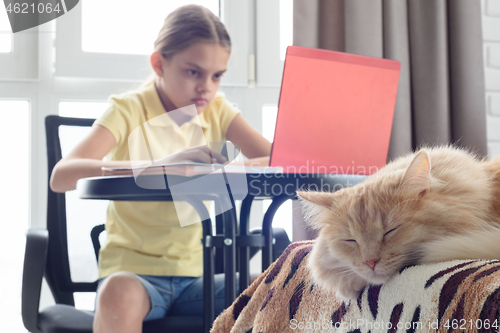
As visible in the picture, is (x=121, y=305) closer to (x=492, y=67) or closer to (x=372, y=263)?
(x=372, y=263)

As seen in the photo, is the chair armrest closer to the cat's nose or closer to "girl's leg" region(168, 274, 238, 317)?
"girl's leg" region(168, 274, 238, 317)

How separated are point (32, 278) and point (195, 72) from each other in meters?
0.81

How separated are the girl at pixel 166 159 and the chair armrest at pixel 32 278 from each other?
149mm

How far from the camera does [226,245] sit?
96 centimetres

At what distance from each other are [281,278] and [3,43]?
1820 millimetres

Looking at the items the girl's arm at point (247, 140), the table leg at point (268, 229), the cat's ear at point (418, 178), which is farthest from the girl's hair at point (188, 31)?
the cat's ear at point (418, 178)

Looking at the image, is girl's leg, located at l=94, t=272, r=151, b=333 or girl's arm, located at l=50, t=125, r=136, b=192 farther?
girl's arm, located at l=50, t=125, r=136, b=192

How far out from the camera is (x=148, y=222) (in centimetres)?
133

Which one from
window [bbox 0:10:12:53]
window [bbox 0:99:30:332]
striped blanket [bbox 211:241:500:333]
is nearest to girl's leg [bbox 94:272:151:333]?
striped blanket [bbox 211:241:500:333]

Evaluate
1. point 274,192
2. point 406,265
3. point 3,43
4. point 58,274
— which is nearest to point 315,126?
point 274,192

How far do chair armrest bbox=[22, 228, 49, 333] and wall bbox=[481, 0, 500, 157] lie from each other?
80.4 inches

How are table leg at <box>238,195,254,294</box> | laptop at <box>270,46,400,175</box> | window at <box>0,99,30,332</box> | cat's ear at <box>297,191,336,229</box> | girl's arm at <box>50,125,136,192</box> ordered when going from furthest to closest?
window at <box>0,99,30,332</box>, girl's arm at <box>50,125,136,192</box>, table leg at <box>238,195,254,294</box>, laptop at <box>270,46,400,175</box>, cat's ear at <box>297,191,336,229</box>

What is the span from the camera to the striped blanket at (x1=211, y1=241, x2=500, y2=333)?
314mm

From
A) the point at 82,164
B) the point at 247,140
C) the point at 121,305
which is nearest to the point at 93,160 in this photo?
the point at 82,164
